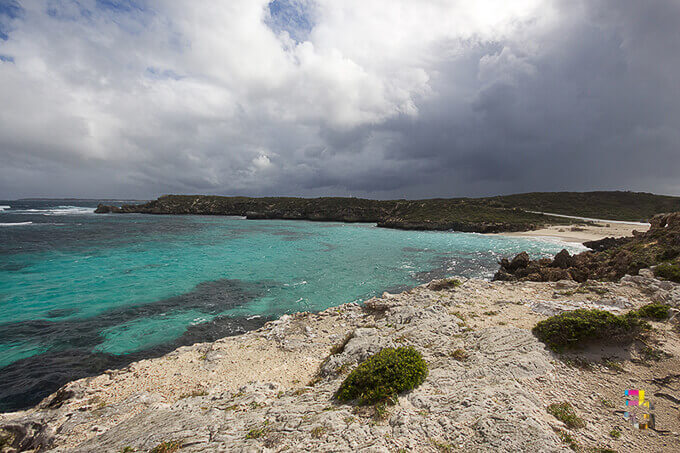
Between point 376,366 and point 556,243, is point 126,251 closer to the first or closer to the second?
point 376,366

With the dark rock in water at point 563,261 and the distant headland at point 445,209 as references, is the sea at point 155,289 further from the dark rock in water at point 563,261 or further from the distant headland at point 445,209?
the distant headland at point 445,209

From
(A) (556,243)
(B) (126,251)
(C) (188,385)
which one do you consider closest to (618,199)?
(A) (556,243)

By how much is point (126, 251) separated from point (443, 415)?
138 ft

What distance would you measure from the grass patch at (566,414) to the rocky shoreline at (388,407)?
110mm

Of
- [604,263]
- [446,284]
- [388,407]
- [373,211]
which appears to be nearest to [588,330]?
[388,407]

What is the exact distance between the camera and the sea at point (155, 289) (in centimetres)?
1186

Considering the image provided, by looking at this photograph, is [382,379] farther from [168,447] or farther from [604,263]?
[604,263]

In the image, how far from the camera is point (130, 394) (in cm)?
841

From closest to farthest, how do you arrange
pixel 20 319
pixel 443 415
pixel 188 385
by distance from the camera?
pixel 443 415 < pixel 188 385 < pixel 20 319

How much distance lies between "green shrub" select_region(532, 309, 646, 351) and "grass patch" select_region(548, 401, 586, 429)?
2500 mm


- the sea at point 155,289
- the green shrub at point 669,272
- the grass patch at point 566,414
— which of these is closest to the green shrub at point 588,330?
the grass patch at point 566,414

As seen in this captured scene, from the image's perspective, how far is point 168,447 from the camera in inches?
203

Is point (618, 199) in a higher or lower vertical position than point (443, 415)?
higher

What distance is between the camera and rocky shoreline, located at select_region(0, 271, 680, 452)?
16.5 feet
